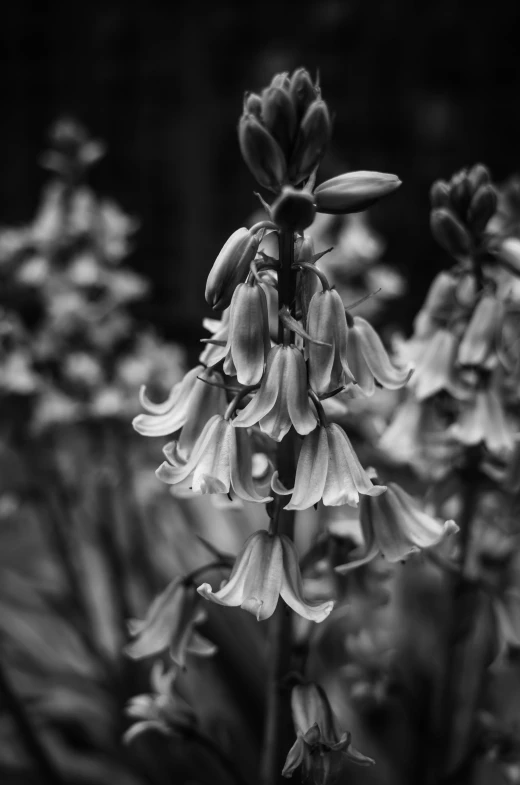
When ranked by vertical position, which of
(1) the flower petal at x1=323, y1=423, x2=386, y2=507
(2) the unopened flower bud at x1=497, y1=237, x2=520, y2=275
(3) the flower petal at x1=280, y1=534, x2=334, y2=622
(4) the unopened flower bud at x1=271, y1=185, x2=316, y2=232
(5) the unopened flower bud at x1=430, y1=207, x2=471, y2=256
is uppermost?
(4) the unopened flower bud at x1=271, y1=185, x2=316, y2=232

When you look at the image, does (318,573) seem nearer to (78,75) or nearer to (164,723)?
(164,723)

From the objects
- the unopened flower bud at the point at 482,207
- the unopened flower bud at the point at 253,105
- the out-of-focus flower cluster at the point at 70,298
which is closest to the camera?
the unopened flower bud at the point at 253,105

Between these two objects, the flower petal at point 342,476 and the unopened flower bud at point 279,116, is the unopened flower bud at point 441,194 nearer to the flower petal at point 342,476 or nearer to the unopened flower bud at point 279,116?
the unopened flower bud at point 279,116

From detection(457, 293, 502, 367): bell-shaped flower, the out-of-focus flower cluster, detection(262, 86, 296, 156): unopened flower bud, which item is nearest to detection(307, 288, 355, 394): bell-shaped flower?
detection(262, 86, 296, 156): unopened flower bud

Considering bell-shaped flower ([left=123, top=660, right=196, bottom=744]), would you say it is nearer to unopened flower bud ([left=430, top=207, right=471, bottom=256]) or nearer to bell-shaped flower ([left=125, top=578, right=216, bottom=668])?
bell-shaped flower ([left=125, top=578, right=216, bottom=668])

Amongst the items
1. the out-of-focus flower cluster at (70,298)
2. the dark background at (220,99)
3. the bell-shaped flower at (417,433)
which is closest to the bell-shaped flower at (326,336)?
the bell-shaped flower at (417,433)

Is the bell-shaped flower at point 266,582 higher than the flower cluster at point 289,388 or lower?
lower

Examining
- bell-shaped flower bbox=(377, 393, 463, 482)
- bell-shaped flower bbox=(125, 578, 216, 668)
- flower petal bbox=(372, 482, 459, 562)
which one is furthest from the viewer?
bell-shaped flower bbox=(377, 393, 463, 482)

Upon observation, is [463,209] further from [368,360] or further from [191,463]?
[191,463]
